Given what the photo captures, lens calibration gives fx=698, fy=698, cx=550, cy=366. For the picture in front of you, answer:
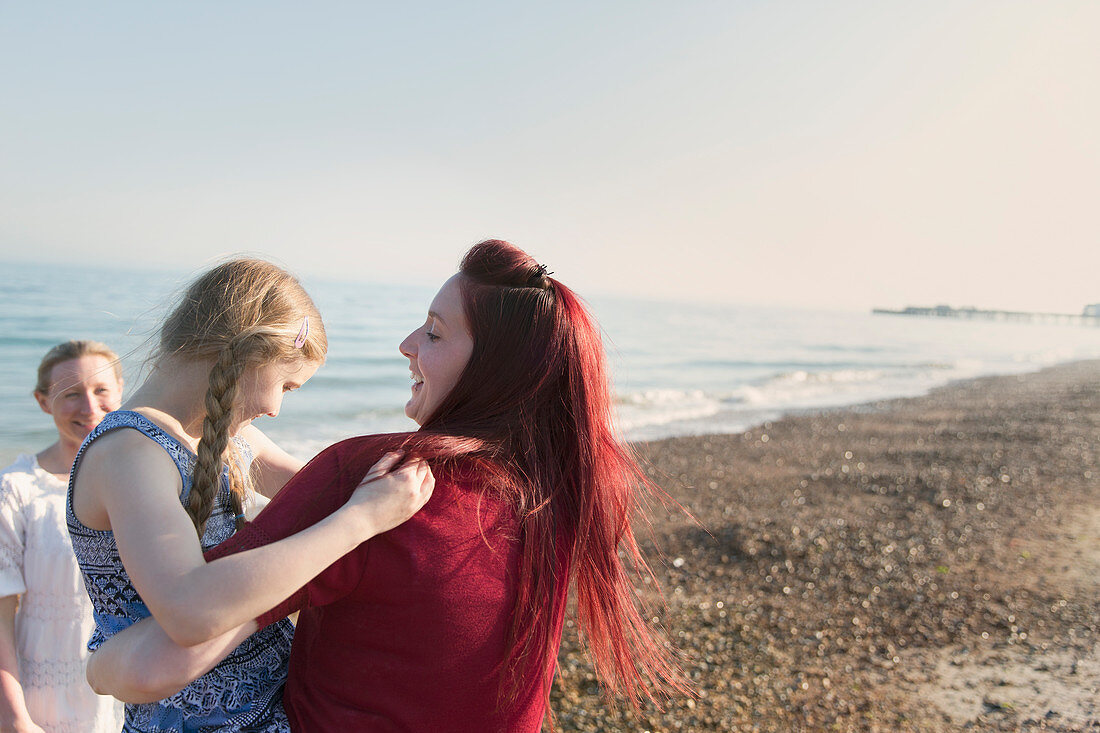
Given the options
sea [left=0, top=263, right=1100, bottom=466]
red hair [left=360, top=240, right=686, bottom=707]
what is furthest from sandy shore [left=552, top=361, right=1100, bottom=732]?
sea [left=0, top=263, right=1100, bottom=466]

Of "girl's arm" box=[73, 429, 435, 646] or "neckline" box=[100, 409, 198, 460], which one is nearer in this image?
"girl's arm" box=[73, 429, 435, 646]

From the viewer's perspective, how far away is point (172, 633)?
1347 millimetres

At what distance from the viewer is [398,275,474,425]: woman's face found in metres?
1.89

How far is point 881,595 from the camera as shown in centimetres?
613

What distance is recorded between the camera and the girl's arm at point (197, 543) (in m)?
1.35

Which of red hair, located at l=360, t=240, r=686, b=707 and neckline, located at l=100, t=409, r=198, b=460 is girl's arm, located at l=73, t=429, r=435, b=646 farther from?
red hair, located at l=360, t=240, r=686, b=707

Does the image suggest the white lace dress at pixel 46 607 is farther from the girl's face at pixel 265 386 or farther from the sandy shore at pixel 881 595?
the sandy shore at pixel 881 595

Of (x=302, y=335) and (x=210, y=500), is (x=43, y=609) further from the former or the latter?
(x=302, y=335)

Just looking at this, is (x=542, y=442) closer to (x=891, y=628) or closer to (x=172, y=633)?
(x=172, y=633)

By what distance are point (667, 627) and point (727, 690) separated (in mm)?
961

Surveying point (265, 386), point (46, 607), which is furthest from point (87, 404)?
point (265, 386)

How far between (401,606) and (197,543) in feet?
1.46

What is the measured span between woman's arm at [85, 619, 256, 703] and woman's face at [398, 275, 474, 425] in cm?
73

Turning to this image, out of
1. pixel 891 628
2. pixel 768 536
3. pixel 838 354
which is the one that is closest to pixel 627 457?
pixel 891 628
